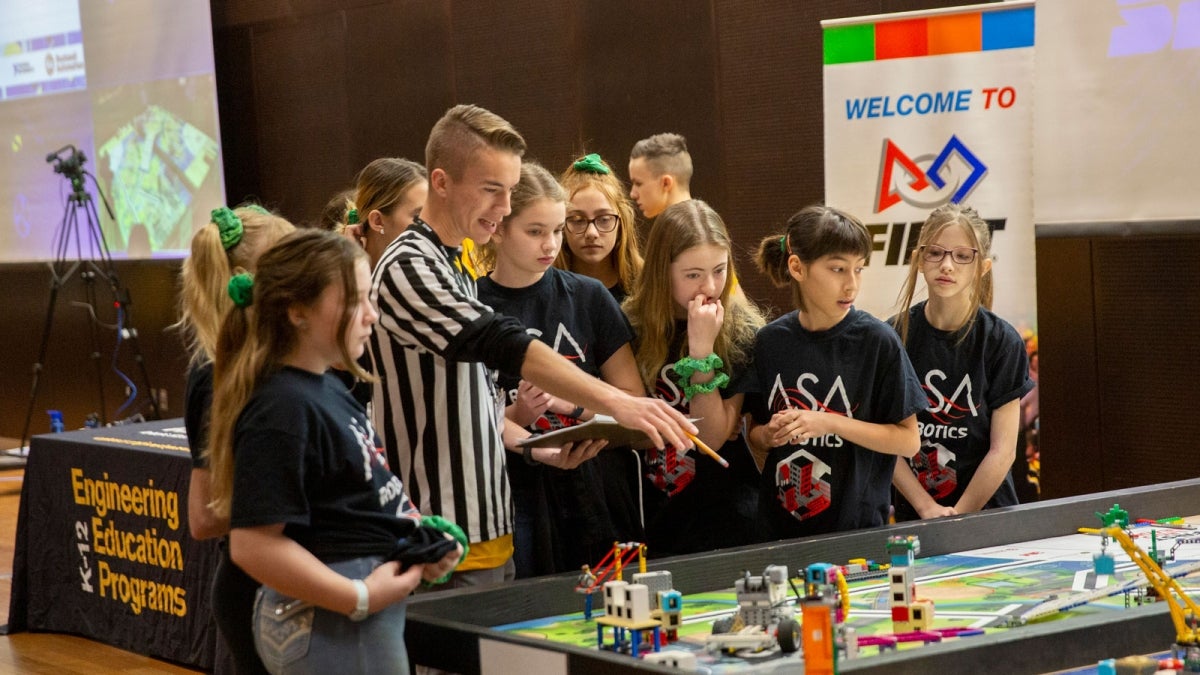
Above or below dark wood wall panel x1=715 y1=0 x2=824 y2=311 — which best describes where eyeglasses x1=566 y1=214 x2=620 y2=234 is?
below

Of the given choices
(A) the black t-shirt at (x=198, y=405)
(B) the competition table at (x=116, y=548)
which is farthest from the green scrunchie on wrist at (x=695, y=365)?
(B) the competition table at (x=116, y=548)

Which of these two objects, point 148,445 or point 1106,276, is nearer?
point 148,445

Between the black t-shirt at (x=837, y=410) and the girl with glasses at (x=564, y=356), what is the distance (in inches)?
13.8

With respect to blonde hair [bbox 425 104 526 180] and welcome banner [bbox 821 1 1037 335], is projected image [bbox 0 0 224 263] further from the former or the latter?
blonde hair [bbox 425 104 526 180]

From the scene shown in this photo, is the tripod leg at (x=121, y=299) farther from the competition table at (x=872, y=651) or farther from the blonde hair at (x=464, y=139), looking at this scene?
the competition table at (x=872, y=651)

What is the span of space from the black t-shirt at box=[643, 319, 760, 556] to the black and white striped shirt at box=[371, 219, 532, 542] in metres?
0.65

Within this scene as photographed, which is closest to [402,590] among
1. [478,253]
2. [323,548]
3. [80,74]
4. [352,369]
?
[323,548]

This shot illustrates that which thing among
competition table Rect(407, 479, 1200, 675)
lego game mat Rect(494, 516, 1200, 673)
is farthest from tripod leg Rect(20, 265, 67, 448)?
lego game mat Rect(494, 516, 1200, 673)

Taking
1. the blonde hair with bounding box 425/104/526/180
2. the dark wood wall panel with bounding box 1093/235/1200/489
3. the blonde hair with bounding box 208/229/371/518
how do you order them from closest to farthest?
the blonde hair with bounding box 208/229/371/518 < the blonde hair with bounding box 425/104/526/180 < the dark wood wall panel with bounding box 1093/235/1200/489

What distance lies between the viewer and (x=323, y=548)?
6.25 ft

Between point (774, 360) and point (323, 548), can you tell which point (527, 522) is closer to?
point (774, 360)

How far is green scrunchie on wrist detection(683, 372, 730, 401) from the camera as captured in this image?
2.99 metres

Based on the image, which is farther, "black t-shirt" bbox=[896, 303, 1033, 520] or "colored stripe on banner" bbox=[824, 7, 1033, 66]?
"colored stripe on banner" bbox=[824, 7, 1033, 66]

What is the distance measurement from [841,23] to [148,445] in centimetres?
276
